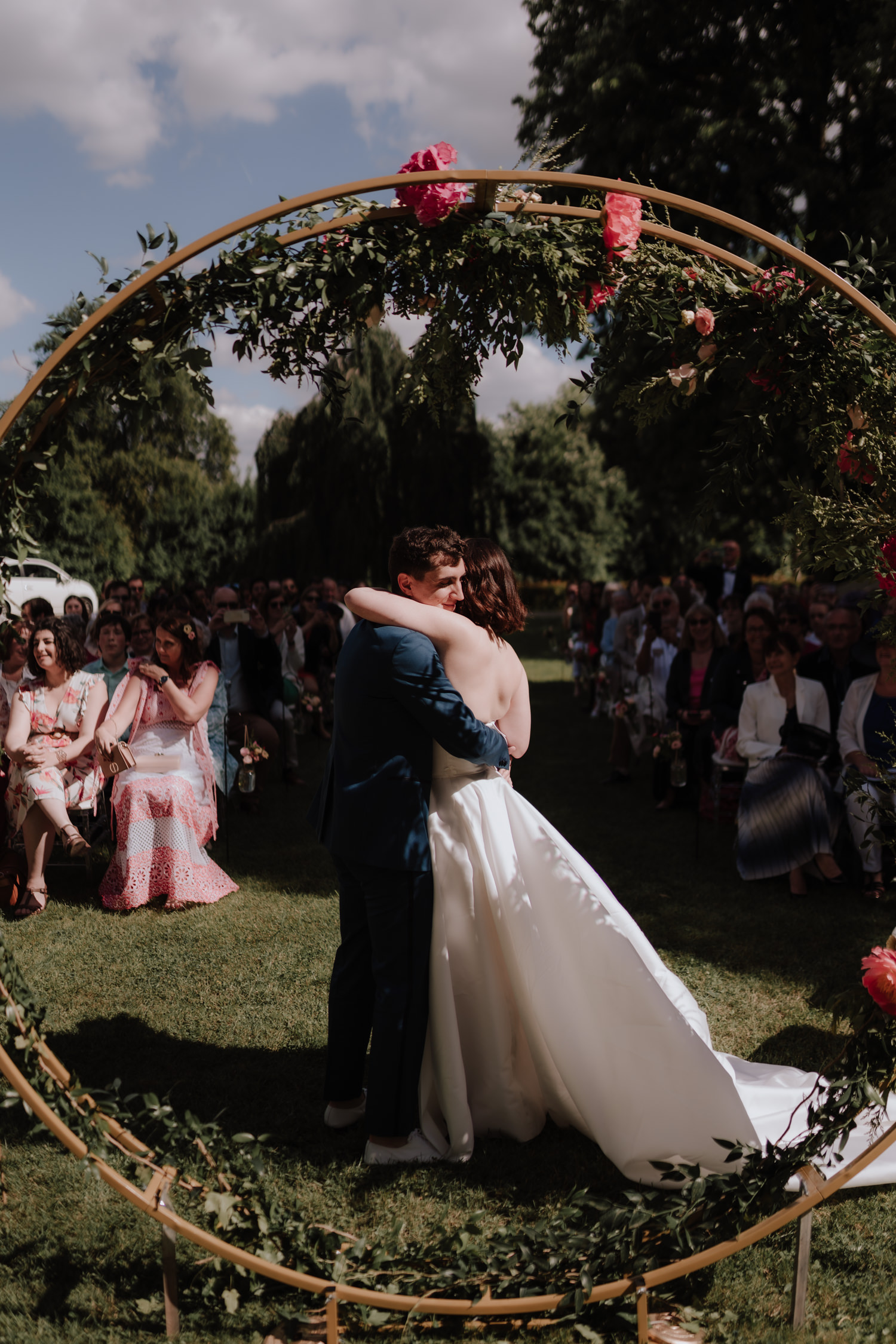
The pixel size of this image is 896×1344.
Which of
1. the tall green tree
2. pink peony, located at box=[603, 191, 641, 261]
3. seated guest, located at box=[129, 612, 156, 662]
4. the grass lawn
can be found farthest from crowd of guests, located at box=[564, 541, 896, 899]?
the tall green tree

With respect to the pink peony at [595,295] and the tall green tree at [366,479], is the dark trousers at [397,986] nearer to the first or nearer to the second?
the pink peony at [595,295]

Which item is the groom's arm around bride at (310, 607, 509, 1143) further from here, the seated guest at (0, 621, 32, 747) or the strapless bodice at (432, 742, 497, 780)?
the seated guest at (0, 621, 32, 747)

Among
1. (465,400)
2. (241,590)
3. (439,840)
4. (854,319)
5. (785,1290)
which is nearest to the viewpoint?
(785,1290)

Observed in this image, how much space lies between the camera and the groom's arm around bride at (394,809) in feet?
10.7

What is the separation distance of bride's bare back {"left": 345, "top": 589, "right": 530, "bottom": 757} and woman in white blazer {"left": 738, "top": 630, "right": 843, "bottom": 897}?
3.37 m

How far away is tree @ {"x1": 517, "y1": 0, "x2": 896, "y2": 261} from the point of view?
13.1m

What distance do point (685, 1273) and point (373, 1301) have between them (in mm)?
866

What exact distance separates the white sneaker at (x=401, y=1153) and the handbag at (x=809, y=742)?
4.00 m

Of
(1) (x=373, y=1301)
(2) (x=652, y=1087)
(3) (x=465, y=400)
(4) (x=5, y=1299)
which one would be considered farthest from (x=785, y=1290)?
(3) (x=465, y=400)

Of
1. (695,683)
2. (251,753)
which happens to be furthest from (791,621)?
(251,753)

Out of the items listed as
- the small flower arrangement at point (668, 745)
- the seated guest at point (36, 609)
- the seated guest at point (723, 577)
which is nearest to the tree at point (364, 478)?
the seated guest at point (723, 577)

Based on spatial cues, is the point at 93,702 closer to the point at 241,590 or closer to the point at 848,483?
the point at 848,483

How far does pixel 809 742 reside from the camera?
21.4ft

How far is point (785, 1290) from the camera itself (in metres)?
2.94
